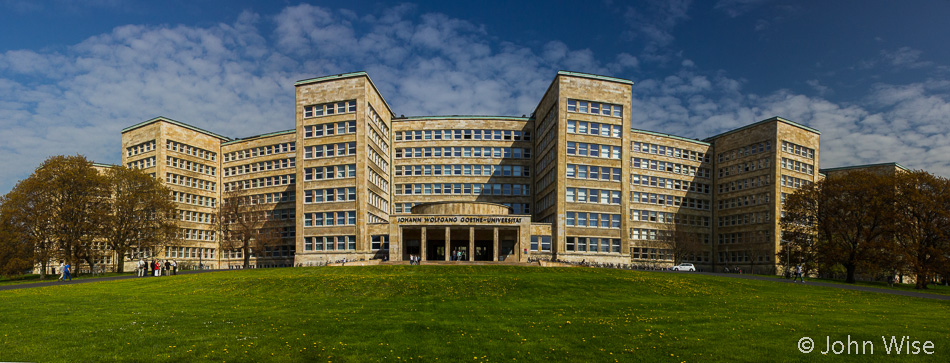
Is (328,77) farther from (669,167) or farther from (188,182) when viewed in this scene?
(669,167)

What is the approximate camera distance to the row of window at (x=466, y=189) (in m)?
97.4

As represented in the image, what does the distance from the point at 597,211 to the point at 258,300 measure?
184 feet

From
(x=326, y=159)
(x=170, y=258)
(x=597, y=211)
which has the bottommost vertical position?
(x=170, y=258)

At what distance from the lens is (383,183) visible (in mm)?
92938

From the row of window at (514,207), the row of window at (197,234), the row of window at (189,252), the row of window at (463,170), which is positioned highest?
the row of window at (463,170)

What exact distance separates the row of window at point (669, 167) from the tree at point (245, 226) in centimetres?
5990

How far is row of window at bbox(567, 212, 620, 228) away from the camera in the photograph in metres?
79.0

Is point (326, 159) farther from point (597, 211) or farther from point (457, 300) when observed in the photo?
point (457, 300)

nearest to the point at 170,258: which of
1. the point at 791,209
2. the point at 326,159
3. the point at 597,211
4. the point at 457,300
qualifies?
the point at 326,159

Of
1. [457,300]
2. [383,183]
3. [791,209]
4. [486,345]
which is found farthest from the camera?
[383,183]

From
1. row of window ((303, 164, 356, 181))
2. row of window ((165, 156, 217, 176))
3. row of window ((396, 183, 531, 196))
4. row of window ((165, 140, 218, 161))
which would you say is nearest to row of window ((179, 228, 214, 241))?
row of window ((165, 156, 217, 176))

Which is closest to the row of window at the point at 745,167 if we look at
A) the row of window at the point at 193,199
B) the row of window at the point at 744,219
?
the row of window at the point at 744,219

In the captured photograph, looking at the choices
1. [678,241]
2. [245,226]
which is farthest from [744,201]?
[245,226]

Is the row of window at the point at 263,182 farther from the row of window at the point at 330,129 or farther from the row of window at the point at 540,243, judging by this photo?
the row of window at the point at 540,243
